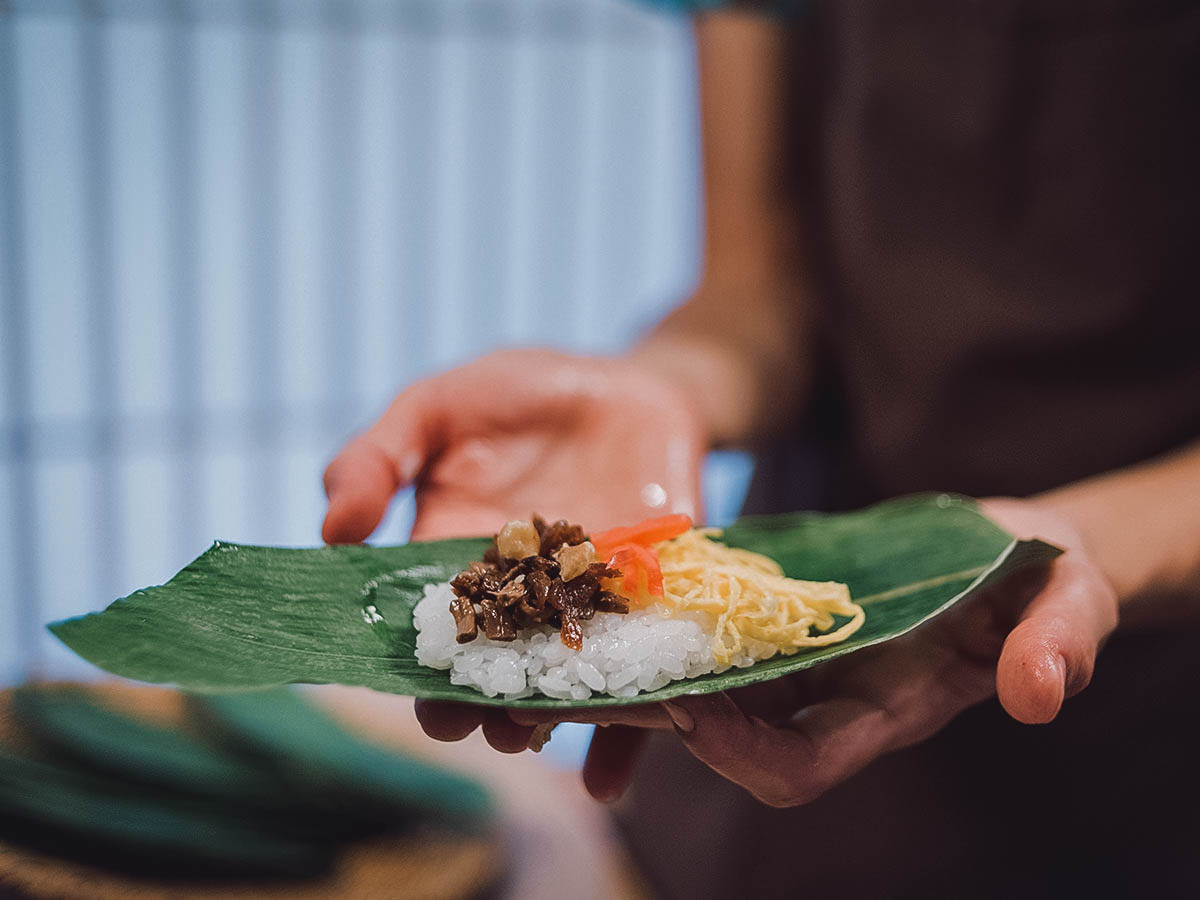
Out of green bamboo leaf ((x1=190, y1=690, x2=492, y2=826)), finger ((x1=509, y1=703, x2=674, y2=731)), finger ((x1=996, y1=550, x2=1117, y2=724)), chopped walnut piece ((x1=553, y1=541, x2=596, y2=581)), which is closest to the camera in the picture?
finger ((x1=996, y1=550, x2=1117, y2=724))

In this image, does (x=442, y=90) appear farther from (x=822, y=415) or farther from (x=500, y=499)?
(x=500, y=499)

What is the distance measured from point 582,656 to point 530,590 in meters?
0.11

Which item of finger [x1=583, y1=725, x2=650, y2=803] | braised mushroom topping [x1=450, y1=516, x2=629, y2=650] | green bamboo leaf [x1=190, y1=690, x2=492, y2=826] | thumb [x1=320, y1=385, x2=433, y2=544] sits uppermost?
thumb [x1=320, y1=385, x2=433, y2=544]

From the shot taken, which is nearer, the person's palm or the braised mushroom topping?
the braised mushroom topping

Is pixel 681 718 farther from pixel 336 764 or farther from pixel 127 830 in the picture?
pixel 336 764

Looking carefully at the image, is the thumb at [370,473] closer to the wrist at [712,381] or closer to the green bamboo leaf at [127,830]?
the green bamboo leaf at [127,830]

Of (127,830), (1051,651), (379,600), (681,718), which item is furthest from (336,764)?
(1051,651)

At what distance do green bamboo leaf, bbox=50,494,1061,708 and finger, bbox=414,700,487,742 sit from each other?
24mm

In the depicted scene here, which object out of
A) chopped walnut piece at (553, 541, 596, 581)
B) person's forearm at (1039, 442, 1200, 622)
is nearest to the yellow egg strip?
chopped walnut piece at (553, 541, 596, 581)

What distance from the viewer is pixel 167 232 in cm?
342

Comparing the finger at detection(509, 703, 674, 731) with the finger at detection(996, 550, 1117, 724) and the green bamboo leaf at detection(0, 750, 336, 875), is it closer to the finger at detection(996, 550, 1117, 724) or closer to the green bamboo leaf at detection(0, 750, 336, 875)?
the finger at detection(996, 550, 1117, 724)

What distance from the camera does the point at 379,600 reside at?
127 centimetres

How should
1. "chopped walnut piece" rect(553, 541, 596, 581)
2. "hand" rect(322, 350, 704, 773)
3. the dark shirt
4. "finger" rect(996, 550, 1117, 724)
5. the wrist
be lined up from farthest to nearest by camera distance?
the wrist, the dark shirt, "hand" rect(322, 350, 704, 773), "chopped walnut piece" rect(553, 541, 596, 581), "finger" rect(996, 550, 1117, 724)

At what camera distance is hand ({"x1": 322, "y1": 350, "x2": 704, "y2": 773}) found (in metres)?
1.52
